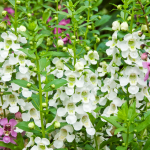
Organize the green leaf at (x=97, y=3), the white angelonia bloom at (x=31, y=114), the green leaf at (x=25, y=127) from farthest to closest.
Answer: the green leaf at (x=97, y=3)
the white angelonia bloom at (x=31, y=114)
the green leaf at (x=25, y=127)

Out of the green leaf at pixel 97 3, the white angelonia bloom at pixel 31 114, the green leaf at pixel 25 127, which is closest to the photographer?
the green leaf at pixel 25 127

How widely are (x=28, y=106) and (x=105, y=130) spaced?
373mm

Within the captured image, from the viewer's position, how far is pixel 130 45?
3.30ft

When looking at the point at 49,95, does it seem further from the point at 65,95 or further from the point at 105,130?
the point at 105,130

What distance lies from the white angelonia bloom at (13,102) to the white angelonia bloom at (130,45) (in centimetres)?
44

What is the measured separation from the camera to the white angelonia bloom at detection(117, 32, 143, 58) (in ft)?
3.28

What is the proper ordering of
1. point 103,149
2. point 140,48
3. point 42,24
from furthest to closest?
point 42,24
point 103,149
point 140,48

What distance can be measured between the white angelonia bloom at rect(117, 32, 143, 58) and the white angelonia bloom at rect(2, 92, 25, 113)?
0.44 m

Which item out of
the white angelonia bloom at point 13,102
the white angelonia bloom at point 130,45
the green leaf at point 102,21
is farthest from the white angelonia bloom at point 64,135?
the green leaf at point 102,21

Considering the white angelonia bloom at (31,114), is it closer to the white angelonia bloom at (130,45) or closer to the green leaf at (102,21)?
Answer: the white angelonia bloom at (130,45)

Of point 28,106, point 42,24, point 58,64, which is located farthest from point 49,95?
point 42,24

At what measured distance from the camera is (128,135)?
0.92 meters

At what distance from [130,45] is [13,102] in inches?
20.1

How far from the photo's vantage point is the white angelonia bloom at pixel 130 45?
3.28 ft
